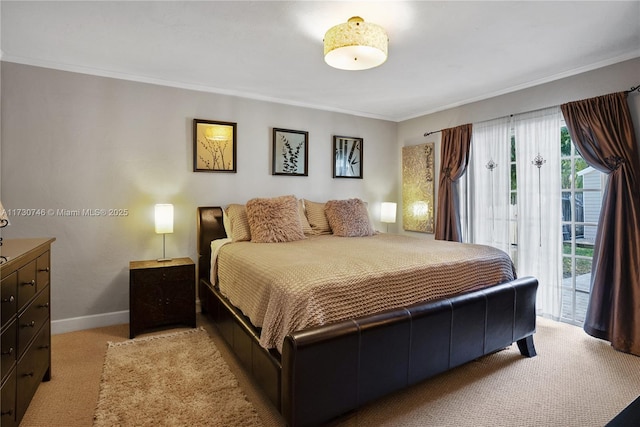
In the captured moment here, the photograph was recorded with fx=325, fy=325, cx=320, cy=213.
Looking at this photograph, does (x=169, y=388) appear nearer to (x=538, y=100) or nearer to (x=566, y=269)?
(x=566, y=269)

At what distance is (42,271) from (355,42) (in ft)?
7.65

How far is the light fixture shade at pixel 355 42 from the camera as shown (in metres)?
1.99

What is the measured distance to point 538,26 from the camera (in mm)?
2250

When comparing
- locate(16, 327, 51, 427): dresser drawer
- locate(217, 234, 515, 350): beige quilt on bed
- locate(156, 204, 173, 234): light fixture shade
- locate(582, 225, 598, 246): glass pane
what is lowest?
locate(16, 327, 51, 427): dresser drawer

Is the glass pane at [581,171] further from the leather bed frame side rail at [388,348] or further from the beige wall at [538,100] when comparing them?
the leather bed frame side rail at [388,348]

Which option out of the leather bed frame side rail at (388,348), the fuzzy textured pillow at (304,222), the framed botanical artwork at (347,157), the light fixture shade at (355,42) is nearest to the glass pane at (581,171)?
the leather bed frame side rail at (388,348)

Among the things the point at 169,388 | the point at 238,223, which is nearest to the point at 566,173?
the point at 238,223

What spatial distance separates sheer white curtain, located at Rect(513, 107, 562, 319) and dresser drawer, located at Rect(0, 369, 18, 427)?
399cm

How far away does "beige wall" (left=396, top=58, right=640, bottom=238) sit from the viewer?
264 centimetres

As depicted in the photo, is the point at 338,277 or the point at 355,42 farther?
the point at 355,42

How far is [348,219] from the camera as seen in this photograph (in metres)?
3.55

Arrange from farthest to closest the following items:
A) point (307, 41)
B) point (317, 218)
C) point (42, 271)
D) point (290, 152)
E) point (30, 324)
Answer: point (290, 152), point (317, 218), point (307, 41), point (42, 271), point (30, 324)

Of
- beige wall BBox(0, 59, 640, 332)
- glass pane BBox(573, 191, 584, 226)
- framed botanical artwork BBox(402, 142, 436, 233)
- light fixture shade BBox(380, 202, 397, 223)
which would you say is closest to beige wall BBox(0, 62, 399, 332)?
beige wall BBox(0, 59, 640, 332)

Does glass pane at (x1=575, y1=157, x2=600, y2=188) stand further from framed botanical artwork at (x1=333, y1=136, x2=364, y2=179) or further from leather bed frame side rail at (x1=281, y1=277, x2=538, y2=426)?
framed botanical artwork at (x1=333, y1=136, x2=364, y2=179)
